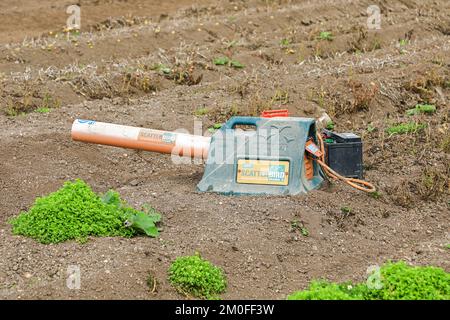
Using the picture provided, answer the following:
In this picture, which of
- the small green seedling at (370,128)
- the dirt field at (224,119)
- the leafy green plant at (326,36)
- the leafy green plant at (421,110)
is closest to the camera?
the dirt field at (224,119)

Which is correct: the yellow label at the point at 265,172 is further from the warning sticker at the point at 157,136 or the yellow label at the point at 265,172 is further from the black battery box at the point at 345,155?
the warning sticker at the point at 157,136

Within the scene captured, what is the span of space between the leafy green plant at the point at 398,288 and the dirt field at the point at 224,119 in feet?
1.80

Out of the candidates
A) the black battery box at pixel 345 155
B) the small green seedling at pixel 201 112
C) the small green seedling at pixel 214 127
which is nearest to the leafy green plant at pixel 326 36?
the small green seedling at pixel 201 112

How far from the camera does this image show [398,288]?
3.94 m

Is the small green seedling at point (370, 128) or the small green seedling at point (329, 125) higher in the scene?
the small green seedling at point (370, 128)

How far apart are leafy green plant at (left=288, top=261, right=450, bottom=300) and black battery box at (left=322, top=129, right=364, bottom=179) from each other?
167 cm

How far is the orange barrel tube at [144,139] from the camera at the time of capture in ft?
18.4

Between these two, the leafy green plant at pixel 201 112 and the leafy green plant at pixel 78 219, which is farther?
the leafy green plant at pixel 201 112

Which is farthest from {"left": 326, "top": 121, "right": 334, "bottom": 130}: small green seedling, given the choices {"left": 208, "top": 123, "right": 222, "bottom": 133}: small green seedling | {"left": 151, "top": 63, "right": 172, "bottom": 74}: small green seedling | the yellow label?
{"left": 151, "top": 63, "right": 172, "bottom": 74}: small green seedling

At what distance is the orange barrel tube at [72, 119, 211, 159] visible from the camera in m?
5.62

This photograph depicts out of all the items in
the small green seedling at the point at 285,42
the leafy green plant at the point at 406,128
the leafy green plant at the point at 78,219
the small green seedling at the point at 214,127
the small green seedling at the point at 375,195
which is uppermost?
the leafy green plant at the point at 78,219

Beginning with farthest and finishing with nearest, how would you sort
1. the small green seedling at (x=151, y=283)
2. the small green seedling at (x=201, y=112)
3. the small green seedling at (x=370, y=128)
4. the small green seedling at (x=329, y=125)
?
the small green seedling at (x=201, y=112) → the small green seedling at (x=329, y=125) → the small green seedling at (x=370, y=128) → the small green seedling at (x=151, y=283)
